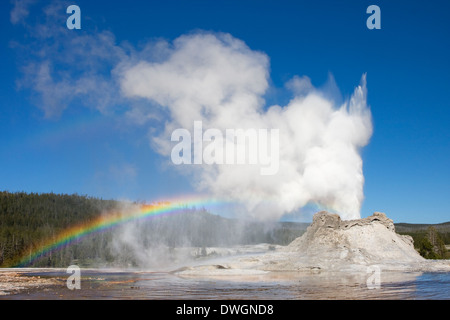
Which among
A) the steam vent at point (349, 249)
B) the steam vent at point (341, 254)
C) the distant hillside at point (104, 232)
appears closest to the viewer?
the steam vent at point (341, 254)

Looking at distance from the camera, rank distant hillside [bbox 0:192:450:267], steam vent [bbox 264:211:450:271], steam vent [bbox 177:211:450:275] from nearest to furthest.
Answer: steam vent [bbox 177:211:450:275] → steam vent [bbox 264:211:450:271] → distant hillside [bbox 0:192:450:267]

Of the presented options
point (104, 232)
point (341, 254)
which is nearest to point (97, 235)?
point (104, 232)

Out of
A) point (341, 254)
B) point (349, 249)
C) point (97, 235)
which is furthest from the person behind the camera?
point (97, 235)

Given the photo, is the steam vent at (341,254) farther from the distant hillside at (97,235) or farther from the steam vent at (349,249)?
the distant hillside at (97,235)

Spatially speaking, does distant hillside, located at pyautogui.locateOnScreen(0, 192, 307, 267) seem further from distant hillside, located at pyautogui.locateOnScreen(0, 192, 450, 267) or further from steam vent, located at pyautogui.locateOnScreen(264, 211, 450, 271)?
steam vent, located at pyautogui.locateOnScreen(264, 211, 450, 271)

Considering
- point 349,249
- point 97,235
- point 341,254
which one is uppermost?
point 349,249

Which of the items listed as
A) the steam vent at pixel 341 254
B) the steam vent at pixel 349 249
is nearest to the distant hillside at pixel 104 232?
the steam vent at pixel 341 254

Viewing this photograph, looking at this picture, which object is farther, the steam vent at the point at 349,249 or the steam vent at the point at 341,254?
the steam vent at the point at 349,249

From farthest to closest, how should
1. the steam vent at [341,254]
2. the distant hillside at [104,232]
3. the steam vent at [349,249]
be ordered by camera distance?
the distant hillside at [104,232], the steam vent at [349,249], the steam vent at [341,254]

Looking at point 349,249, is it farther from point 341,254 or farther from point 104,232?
point 104,232

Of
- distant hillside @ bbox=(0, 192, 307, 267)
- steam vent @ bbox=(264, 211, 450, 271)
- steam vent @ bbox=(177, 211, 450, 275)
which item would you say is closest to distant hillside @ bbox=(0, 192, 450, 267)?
distant hillside @ bbox=(0, 192, 307, 267)
